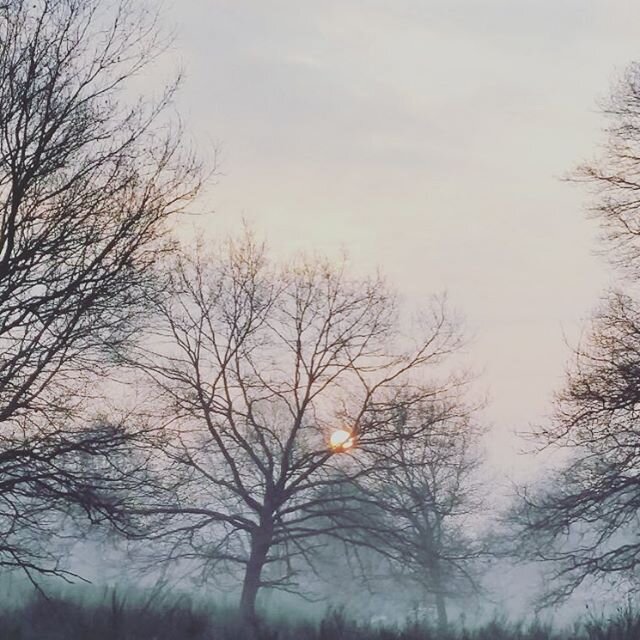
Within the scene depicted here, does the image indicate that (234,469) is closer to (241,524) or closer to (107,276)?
(241,524)

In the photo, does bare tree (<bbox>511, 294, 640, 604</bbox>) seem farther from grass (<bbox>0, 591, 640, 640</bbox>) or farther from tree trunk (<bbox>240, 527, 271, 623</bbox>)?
tree trunk (<bbox>240, 527, 271, 623</bbox>)

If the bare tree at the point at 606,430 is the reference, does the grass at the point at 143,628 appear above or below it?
below

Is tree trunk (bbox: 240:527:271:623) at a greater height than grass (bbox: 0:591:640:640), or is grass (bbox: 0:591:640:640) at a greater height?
tree trunk (bbox: 240:527:271:623)

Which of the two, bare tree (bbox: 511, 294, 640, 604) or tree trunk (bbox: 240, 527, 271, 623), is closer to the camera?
bare tree (bbox: 511, 294, 640, 604)

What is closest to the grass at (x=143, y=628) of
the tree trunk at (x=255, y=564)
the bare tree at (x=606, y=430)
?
the bare tree at (x=606, y=430)

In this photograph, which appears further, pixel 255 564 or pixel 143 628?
pixel 255 564

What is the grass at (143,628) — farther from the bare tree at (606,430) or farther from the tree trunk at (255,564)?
the tree trunk at (255,564)

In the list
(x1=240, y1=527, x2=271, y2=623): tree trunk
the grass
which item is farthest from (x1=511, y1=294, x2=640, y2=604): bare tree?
(x1=240, y1=527, x2=271, y2=623): tree trunk

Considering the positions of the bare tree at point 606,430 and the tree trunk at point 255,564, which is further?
the tree trunk at point 255,564

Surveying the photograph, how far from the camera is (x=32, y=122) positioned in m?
12.2

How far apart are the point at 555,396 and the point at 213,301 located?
40.4 feet

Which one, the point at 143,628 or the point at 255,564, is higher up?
the point at 255,564

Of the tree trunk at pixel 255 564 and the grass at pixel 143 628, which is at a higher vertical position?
the tree trunk at pixel 255 564

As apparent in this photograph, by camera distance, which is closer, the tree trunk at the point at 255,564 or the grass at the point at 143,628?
the grass at the point at 143,628
